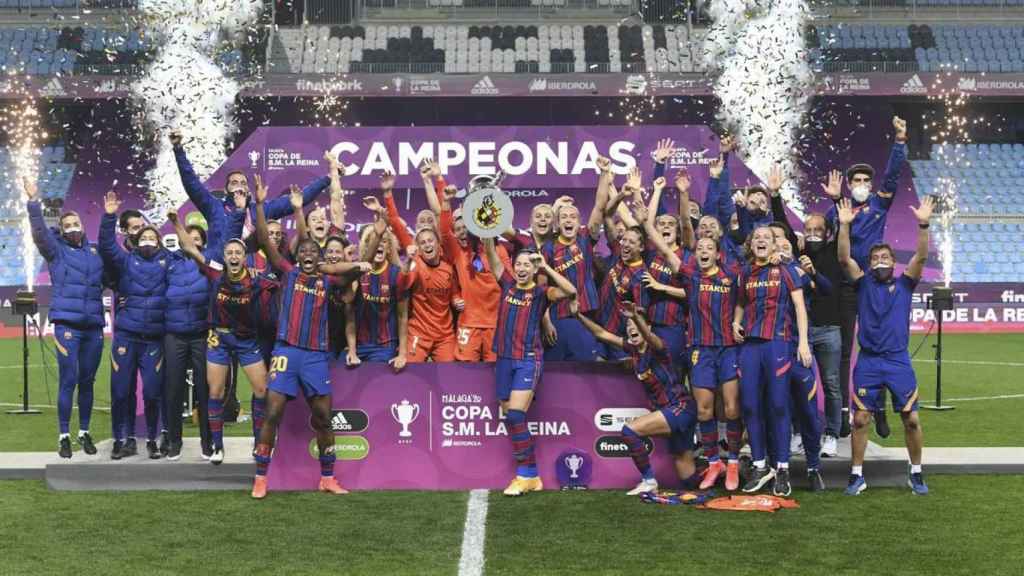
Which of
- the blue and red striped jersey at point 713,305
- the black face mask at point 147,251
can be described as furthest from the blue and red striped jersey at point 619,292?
the black face mask at point 147,251

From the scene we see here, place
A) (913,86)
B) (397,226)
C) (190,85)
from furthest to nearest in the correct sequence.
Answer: (913,86) → (190,85) → (397,226)

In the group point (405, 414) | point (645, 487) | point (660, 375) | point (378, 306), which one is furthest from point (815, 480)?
point (378, 306)

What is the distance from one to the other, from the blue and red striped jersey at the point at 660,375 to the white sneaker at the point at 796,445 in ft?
4.30

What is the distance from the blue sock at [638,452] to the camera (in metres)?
8.88

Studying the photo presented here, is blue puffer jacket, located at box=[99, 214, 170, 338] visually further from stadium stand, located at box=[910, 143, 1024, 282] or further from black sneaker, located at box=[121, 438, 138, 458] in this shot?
stadium stand, located at box=[910, 143, 1024, 282]

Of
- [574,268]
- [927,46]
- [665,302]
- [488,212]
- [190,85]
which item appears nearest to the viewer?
[488,212]

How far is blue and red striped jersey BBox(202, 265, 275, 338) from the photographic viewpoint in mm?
9258

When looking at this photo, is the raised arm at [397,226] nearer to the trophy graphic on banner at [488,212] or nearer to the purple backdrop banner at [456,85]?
the trophy graphic on banner at [488,212]

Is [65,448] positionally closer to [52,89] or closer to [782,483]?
[782,483]

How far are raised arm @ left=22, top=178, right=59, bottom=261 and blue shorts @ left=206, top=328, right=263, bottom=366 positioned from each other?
1.55m

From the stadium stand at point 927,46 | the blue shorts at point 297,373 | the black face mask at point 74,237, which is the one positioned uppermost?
the stadium stand at point 927,46

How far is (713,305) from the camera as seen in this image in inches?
351

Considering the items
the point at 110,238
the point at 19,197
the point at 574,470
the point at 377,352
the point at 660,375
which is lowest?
the point at 574,470

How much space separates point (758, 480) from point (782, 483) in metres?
0.17
